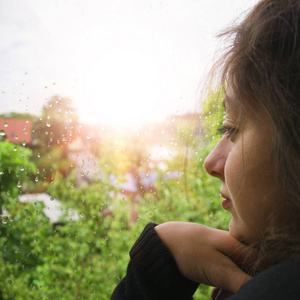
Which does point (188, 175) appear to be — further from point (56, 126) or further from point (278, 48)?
point (278, 48)

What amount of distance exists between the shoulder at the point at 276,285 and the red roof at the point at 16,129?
2.46 feet

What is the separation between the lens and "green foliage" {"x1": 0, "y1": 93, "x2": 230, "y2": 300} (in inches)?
42.4

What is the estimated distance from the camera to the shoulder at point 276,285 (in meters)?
0.48

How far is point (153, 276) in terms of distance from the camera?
795 mm

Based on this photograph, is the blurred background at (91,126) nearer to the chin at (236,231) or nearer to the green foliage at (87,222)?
the green foliage at (87,222)

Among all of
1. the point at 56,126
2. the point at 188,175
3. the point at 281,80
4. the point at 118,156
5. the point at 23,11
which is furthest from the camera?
the point at 188,175

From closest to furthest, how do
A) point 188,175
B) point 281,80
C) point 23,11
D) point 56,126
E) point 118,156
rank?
point 281,80
point 23,11
point 56,126
point 118,156
point 188,175

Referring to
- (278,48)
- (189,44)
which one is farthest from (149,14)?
(278,48)

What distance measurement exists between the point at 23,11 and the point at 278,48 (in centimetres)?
71

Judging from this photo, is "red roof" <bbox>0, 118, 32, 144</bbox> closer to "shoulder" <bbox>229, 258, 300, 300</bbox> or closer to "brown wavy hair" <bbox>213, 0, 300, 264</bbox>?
"brown wavy hair" <bbox>213, 0, 300, 264</bbox>

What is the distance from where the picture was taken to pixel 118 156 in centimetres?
117

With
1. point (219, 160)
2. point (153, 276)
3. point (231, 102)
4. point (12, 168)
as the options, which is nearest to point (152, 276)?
point (153, 276)

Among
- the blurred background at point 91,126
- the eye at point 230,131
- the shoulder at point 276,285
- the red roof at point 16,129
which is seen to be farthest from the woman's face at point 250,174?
the red roof at point 16,129

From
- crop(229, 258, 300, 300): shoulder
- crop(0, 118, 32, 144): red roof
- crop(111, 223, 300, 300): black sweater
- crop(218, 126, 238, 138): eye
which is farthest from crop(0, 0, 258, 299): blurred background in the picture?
crop(229, 258, 300, 300): shoulder
